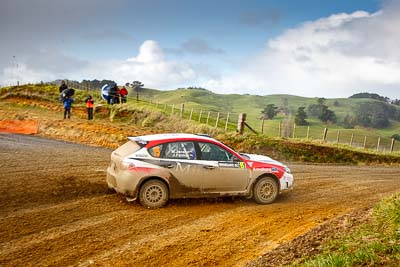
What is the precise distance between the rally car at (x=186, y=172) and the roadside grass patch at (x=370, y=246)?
341cm

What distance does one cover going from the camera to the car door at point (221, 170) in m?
10.6

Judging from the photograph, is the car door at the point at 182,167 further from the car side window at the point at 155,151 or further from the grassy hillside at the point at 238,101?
the grassy hillside at the point at 238,101

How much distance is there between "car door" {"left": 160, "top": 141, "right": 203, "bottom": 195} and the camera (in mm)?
10271

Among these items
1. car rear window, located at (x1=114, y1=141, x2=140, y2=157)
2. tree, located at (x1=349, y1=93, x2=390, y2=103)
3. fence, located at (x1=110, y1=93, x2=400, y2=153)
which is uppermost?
tree, located at (x1=349, y1=93, x2=390, y2=103)

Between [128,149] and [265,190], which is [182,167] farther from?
[265,190]

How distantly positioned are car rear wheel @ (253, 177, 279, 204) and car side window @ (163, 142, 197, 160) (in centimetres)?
196

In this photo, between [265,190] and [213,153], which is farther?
[265,190]

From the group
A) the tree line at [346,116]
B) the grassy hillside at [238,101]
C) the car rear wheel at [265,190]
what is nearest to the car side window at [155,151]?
the car rear wheel at [265,190]

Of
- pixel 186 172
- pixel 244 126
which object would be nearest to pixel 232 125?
pixel 244 126

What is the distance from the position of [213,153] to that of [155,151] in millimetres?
1538

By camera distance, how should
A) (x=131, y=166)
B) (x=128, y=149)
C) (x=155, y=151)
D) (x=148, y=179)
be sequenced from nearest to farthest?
(x=131, y=166), (x=148, y=179), (x=155, y=151), (x=128, y=149)

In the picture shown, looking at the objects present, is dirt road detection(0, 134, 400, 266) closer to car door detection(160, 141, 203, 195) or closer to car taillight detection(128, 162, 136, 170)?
car door detection(160, 141, 203, 195)

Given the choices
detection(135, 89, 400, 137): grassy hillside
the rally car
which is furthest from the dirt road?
detection(135, 89, 400, 137): grassy hillside

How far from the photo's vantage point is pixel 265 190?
1118cm
